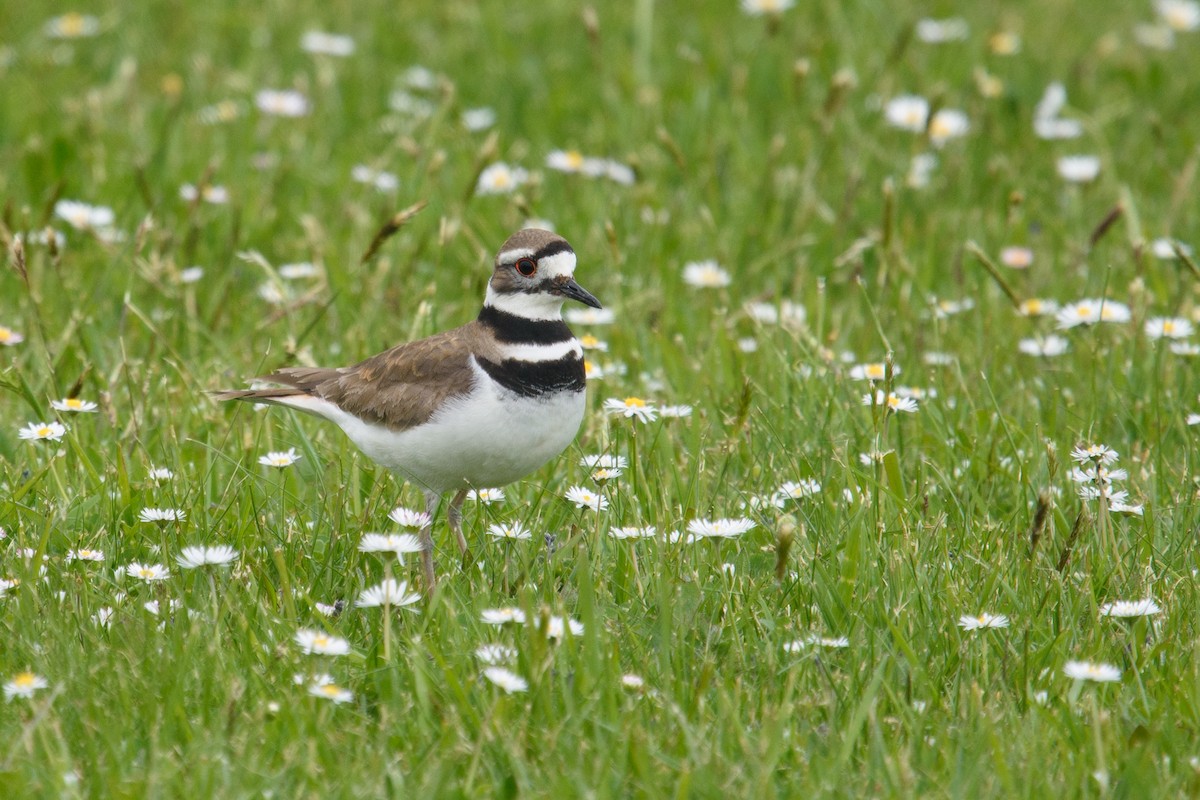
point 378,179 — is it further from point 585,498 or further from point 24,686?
point 24,686

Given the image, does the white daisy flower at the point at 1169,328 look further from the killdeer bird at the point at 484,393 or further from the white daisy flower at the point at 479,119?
the white daisy flower at the point at 479,119

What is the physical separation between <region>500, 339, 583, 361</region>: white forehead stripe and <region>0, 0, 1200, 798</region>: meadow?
0.43m

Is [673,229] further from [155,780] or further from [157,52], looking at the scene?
[155,780]

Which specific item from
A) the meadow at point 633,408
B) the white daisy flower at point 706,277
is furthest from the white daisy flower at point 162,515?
the white daisy flower at point 706,277

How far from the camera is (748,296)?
7621mm

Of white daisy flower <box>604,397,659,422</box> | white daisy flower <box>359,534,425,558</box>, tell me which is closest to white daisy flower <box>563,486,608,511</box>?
white daisy flower <box>604,397,659,422</box>

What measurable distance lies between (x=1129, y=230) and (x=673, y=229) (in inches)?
87.9

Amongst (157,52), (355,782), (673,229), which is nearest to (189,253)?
(673,229)

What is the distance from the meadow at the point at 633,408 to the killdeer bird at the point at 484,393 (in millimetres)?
231

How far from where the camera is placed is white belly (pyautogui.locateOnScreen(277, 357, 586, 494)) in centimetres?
482

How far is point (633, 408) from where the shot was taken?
17.5 feet

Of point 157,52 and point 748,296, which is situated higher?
point 157,52

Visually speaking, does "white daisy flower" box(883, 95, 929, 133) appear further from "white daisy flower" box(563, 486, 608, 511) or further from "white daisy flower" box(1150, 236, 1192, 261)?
"white daisy flower" box(563, 486, 608, 511)

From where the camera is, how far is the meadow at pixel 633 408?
12.9 ft
